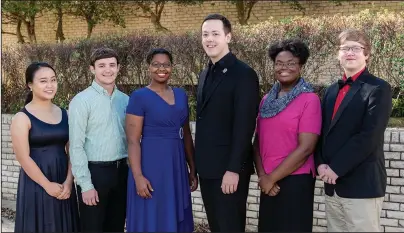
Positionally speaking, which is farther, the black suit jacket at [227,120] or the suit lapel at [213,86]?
the suit lapel at [213,86]

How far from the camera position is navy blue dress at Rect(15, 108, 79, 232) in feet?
12.1

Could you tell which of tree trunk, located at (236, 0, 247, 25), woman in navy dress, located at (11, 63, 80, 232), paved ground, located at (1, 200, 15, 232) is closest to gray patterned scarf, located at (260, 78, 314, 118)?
woman in navy dress, located at (11, 63, 80, 232)

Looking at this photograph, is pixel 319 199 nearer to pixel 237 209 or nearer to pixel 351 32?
pixel 237 209

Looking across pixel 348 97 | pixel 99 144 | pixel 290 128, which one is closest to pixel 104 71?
pixel 99 144

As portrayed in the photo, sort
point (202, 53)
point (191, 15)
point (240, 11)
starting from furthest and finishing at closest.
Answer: point (191, 15), point (240, 11), point (202, 53)

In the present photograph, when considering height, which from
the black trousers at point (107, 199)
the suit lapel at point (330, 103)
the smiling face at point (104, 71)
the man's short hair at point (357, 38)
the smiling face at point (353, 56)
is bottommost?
the black trousers at point (107, 199)

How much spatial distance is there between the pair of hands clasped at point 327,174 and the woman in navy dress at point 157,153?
109 cm

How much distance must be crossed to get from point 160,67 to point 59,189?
4.05 feet

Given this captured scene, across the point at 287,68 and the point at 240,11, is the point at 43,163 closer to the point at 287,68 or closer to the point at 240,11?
the point at 287,68

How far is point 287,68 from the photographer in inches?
133

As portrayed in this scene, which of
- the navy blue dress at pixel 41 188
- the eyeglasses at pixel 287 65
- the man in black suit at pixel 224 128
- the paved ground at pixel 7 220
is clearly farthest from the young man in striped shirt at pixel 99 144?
the paved ground at pixel 7 220

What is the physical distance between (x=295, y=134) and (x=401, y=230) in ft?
7.69

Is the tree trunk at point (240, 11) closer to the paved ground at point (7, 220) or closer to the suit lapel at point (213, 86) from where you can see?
the paved ground at point (7, 220)

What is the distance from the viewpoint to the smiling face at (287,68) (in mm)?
3373
